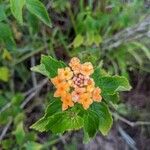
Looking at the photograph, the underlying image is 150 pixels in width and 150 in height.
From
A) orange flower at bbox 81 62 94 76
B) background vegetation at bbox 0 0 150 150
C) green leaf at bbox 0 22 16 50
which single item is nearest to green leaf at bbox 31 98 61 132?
orange flower at bbox 81 62 94 76

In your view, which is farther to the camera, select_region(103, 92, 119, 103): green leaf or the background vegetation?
the background vegetation

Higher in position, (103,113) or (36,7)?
(36,7)

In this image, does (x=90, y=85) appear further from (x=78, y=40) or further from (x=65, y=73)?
(x=78, y=40)

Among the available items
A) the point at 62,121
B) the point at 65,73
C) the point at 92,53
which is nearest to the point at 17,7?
the point at 65,73

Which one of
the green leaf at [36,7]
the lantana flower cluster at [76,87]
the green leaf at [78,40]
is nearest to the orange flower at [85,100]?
the lantana flower cluster at [76,87]

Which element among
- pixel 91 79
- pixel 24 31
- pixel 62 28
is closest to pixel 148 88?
pixel 62 28

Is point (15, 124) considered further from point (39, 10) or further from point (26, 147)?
point (39, 10)

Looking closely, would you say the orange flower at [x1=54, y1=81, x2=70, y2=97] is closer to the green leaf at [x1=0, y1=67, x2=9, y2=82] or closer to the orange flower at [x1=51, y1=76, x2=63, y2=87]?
the orange flower at [x1=51, y1=76, x2=63, y2=87]
